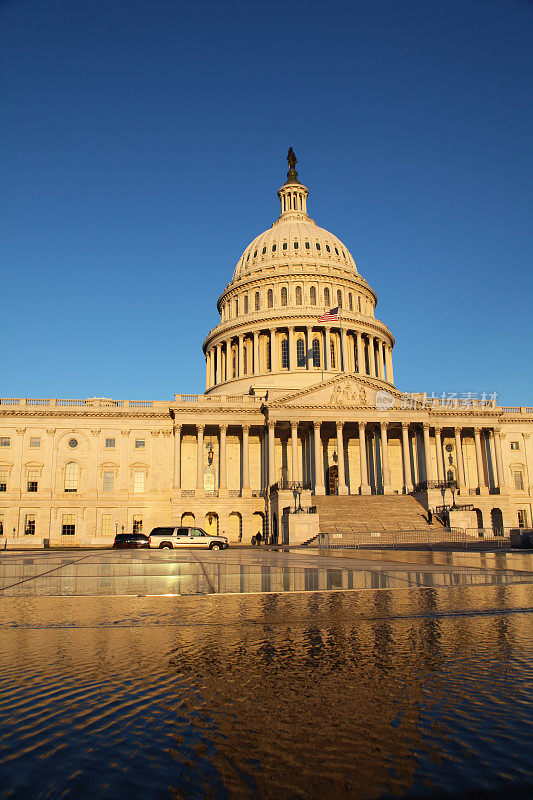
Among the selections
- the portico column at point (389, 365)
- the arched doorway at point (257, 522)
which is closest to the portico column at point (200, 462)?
the arched doorway at point (257, 522)

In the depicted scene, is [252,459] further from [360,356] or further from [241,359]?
[360,356]

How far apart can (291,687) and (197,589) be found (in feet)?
22.3

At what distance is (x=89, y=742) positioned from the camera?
3.00 meters

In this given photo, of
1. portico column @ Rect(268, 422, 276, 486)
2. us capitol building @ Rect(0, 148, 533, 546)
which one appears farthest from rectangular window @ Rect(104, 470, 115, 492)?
portico column @ Rect(268, 422, 276, 486)

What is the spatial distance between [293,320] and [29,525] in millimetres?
41779

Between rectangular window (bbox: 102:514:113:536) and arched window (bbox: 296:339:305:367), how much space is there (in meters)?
32.5

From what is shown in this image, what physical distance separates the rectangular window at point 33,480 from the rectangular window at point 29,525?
9.38 ft

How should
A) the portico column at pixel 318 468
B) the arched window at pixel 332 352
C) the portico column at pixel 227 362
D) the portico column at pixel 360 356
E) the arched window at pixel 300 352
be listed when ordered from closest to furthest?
the portico column at pixel 318 468 < the arched window at pixel 300 352 < the arched window at pixel 332 352 < the portico column at pixel 360 356 < the portico column at pixel 227 362

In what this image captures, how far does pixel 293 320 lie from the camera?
8188 cm

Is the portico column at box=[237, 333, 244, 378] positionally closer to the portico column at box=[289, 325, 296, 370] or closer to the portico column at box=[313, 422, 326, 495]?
the portico column at box=[289, 325, 296, 370]

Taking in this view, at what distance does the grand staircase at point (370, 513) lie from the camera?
172ft

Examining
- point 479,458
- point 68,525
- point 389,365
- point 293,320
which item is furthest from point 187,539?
point 389,365

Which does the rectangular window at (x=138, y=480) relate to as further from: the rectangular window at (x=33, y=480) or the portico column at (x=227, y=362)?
the portico column at (x=227, y=362)

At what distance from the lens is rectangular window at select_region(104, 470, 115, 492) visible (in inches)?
2586
